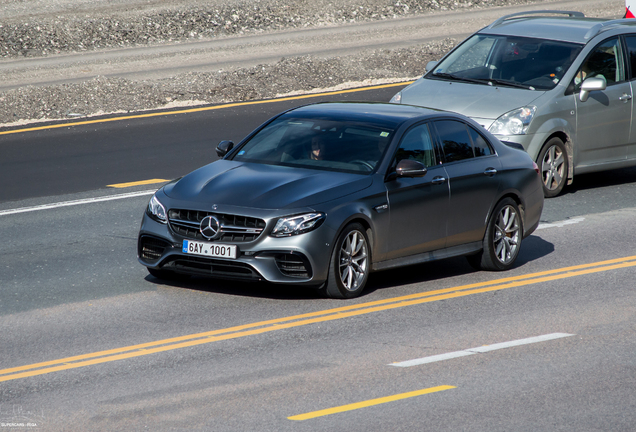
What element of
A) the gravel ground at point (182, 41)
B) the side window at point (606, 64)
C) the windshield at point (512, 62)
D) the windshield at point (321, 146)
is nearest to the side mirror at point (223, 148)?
the windshield at point (321, 146)

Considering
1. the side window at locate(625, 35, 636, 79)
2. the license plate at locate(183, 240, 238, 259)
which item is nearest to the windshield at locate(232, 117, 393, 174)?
the license plate at locate(183, 240, 238, 259)

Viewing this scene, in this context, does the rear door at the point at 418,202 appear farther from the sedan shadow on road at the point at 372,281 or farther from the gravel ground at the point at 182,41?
the gravel ground at the point at 182,41

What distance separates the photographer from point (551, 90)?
13727mm

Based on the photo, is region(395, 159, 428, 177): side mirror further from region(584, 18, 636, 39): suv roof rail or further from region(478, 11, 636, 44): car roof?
region(584, 18, 636, 39): suv roof rail

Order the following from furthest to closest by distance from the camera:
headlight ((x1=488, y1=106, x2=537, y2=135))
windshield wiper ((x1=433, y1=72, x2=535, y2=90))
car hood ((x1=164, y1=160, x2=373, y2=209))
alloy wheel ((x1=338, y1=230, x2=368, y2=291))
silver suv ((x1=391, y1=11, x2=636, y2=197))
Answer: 1. windshield wiper ((x1=433, y1=72, x2=535, y2=90))
2. silver suv ((x1=391, y1=11, x2=636, y2=197))
3. headlight ((x1=488, y1=106, x2=537, y2=135))
4. alloy wheel ((x1=338, y1=230, x2=368, y2=291))
5. car hood ((x1=164, y1=160, x2=373, y2=209))

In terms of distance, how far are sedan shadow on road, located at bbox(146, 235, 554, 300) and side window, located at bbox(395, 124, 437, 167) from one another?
115 cm

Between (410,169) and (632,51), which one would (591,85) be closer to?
(632,51)

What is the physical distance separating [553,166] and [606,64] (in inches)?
72.5

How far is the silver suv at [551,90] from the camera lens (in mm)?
13484

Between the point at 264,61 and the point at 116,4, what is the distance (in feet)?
26.6

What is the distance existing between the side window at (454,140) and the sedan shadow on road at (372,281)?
1160 mm

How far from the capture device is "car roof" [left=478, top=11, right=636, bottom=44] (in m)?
14.5

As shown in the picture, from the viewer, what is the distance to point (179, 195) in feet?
29.9

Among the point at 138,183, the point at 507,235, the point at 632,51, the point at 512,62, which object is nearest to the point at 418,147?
the point at 507,235
